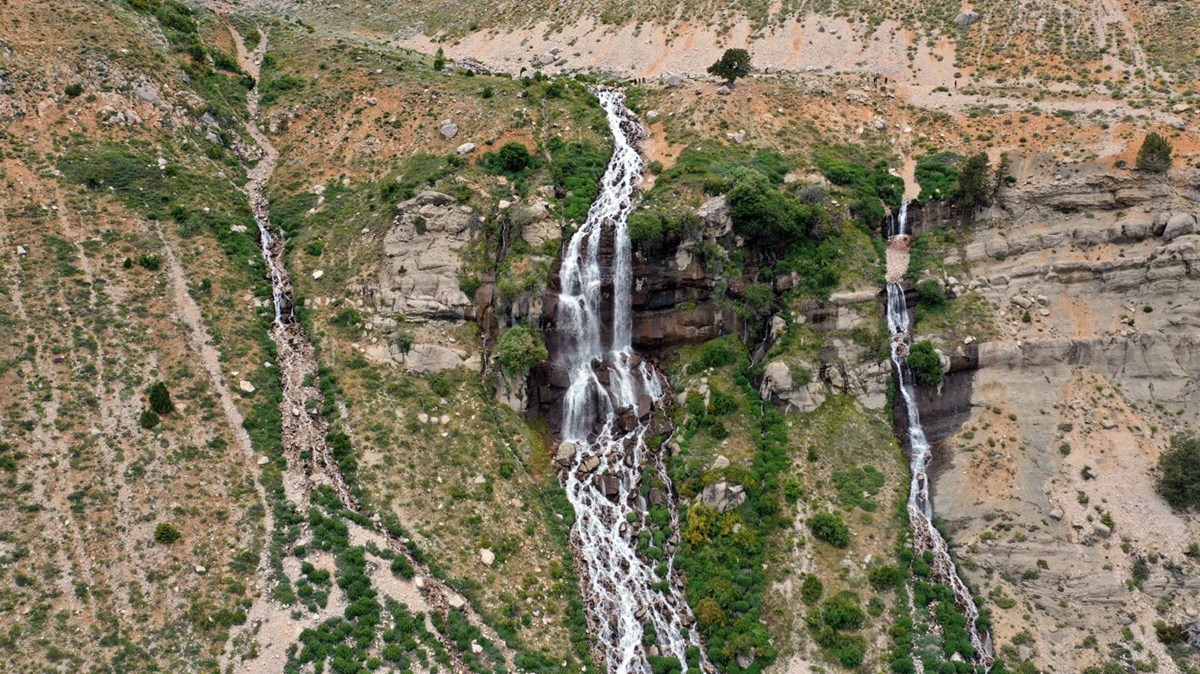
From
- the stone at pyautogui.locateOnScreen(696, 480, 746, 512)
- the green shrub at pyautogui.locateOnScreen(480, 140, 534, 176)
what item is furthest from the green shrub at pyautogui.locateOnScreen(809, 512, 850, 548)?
the green shrub at pyautogui.locateOnScreen(480, 140, 534, 176)

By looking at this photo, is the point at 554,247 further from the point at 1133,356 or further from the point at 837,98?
the point at 1133,356

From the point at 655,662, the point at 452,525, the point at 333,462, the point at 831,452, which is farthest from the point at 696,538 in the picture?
the point at 333,462

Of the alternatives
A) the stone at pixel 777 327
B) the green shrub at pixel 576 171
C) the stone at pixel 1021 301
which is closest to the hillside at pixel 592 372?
the green shrub at pixel 576 171

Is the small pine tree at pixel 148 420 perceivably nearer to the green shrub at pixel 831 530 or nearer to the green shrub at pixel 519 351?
the green shrub at pixel 519 351

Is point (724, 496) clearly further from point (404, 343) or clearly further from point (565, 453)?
point (404, 343)

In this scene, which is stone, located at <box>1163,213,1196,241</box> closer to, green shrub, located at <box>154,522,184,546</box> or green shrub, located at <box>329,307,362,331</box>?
green shrub, located at <box>329,307,362,331</box>
